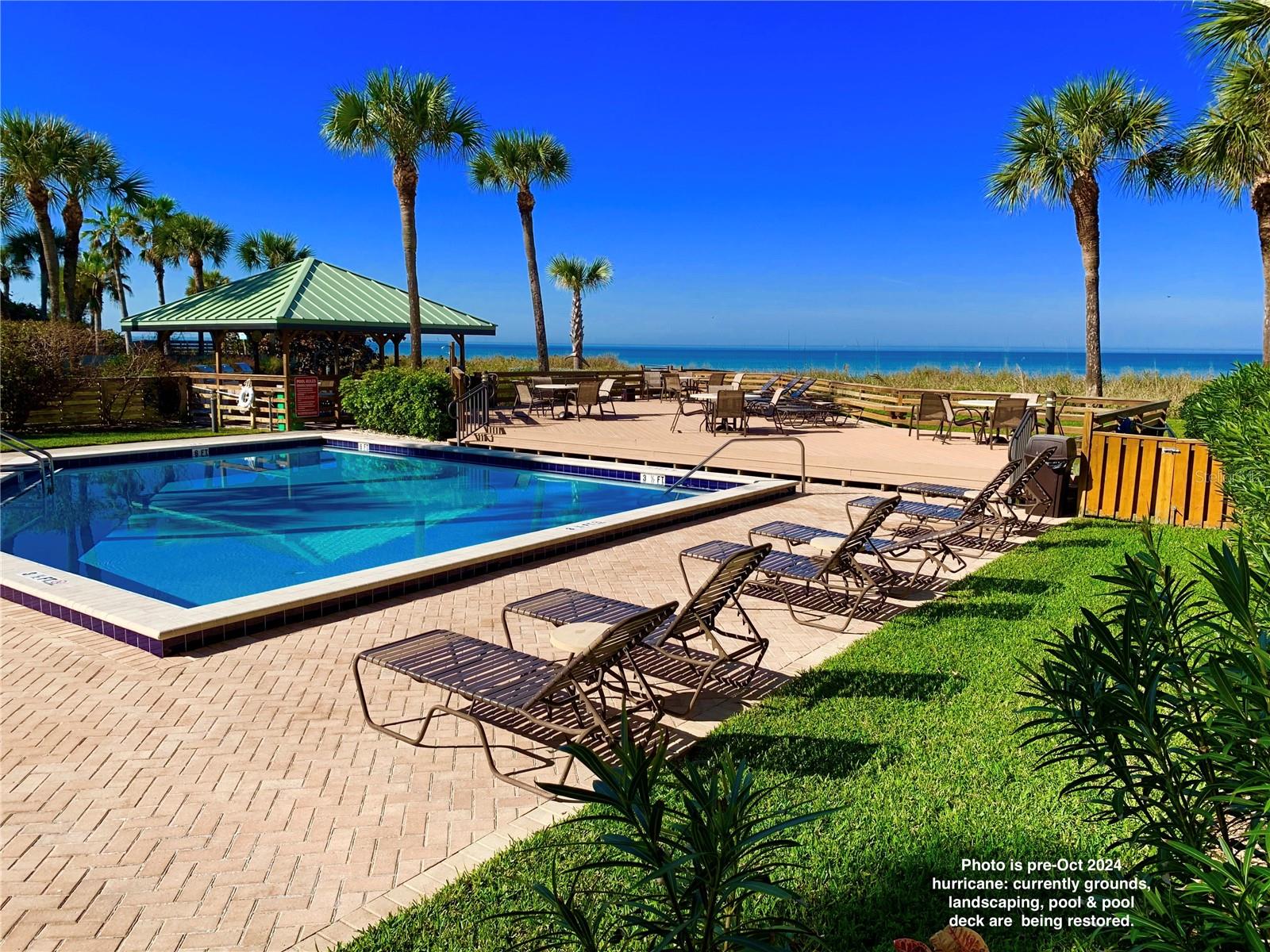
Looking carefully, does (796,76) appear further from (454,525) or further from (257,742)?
(257,742)

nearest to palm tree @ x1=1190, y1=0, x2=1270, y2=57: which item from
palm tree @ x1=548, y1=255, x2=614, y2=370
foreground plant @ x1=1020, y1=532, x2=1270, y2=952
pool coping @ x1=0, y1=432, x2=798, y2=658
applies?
pool coping @ x1=0, y1=432, x2=798, y2=658

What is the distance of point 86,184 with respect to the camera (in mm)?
28344

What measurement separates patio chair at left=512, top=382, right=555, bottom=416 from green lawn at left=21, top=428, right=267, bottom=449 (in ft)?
19.2

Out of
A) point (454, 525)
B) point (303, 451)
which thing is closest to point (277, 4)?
point (303, 451)

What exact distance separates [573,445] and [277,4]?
11.9 metres

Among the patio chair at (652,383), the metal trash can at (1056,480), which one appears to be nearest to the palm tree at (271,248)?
the patio chair at (652,383)

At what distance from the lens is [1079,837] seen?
3193 millimetres

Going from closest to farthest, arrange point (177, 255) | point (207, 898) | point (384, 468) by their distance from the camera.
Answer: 1. point (207, 898)
2. point (384, 468)
3. point (177, 255)

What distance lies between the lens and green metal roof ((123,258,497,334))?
20266 mm

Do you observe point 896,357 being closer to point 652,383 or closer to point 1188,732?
point 652,383

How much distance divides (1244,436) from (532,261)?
25.0 meters

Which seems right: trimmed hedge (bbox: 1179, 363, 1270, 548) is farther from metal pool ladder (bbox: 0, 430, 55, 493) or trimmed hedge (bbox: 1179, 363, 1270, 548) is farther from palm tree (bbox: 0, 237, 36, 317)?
palm tree (bbox: 0, 237, 36, 317)

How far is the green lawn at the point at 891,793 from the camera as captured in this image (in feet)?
9.09

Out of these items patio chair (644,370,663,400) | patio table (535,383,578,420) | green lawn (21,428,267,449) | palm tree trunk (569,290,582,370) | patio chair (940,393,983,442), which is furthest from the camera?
palm tree trunk (569,290,582,370)
